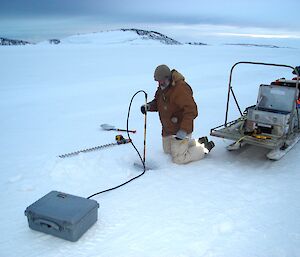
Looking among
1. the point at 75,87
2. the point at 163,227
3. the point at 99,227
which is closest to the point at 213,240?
the point at 163,227

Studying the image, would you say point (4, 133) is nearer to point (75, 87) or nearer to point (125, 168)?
point (125, 168)

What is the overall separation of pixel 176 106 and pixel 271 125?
1511 mm

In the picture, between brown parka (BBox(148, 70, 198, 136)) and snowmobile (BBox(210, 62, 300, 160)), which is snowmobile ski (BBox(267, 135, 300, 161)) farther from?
brown parka (BBox(148, 70, 198, 136))

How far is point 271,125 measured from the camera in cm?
470

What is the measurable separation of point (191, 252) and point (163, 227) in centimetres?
44

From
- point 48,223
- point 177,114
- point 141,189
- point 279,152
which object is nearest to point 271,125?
point 279,152

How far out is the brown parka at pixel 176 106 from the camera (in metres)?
4.35

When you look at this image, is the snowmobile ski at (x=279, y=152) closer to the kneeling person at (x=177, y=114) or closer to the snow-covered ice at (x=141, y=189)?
the snow-covered ice at (x=141, y=189)

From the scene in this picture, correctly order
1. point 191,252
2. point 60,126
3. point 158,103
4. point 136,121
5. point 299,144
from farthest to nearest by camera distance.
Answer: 1. point 136,121
2. point 60,126
3. point 299,144
4. point 158,103
5. point 191,252

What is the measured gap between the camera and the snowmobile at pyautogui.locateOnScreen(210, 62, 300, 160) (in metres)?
4.48

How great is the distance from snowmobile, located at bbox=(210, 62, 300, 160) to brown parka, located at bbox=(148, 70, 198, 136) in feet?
1.96

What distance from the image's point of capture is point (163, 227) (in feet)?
10.3

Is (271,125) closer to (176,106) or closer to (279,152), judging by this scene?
(279,152)

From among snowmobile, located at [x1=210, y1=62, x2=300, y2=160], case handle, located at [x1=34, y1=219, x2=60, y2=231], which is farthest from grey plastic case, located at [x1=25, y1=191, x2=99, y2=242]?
snowmobile, located at [x1=210, y1=62, x2=300, y2=160]
